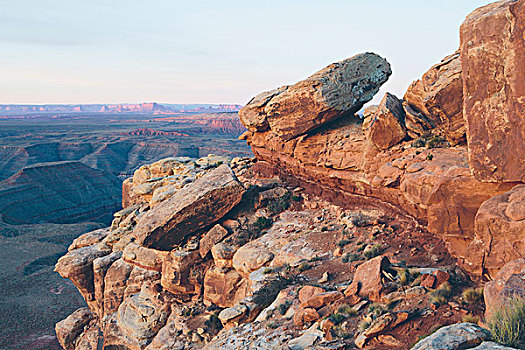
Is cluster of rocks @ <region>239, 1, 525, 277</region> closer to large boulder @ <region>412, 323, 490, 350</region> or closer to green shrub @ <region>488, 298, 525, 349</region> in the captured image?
green shrub @ <region>488, 298, 525, 349</region>

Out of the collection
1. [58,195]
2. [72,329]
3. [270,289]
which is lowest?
[58,195]

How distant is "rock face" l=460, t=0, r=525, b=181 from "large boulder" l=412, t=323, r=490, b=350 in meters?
5.33

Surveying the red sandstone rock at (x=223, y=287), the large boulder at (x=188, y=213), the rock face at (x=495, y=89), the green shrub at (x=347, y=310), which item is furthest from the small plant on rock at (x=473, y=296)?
the large boulder at (x=188, y=213)

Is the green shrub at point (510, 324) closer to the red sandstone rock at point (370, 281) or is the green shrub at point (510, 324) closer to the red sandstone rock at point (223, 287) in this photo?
the red sandstone rock at point (370, 281)

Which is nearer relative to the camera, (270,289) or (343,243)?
(270,289)

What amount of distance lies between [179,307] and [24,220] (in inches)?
3002

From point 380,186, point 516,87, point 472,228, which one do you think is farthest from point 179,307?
point 516,87

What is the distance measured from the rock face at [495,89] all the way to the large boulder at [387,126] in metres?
4.98

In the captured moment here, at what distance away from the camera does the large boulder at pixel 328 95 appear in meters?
20.0

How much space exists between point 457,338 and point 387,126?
1103cm

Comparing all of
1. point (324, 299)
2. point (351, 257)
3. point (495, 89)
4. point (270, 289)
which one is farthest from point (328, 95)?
point (324, 299)

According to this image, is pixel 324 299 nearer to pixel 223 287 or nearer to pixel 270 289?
pixel 270 289

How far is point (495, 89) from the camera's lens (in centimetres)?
1062

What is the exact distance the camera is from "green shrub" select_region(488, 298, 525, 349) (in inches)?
275
